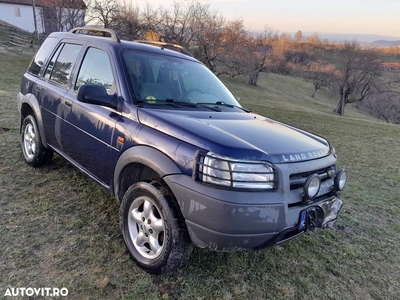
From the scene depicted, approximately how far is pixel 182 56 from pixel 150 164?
1896 mm

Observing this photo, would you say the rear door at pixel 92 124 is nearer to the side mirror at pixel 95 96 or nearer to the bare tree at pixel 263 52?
the side mirror at pixel 95 96

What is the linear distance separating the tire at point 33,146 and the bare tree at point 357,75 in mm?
38377

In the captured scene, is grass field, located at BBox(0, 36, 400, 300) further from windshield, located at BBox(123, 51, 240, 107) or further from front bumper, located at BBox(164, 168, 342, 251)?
windshield, located at BBox(123, 51, 240, 107)

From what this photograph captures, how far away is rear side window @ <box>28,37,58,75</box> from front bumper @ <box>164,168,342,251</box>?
3.04 meters

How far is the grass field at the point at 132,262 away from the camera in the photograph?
2.51 metres

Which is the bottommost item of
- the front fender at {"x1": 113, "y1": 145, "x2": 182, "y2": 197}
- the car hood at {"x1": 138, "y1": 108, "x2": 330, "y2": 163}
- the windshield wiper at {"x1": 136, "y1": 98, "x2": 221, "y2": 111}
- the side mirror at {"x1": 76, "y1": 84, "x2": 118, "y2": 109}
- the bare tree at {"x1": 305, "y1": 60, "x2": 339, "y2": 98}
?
the bare tree at {"x1": 305, "y1": 60, "x2": 339, "y2": 98}

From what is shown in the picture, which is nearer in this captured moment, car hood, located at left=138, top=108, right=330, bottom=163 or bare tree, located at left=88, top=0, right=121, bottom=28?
car hood, located at left=138, top=108, right=330, bottom=163

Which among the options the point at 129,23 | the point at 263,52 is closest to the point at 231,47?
the point at 129,23

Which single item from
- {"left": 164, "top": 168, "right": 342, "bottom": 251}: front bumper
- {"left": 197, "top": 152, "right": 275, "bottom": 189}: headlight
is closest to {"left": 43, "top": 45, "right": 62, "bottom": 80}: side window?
{"left": 164, "top": 168, "right": 342, "bottom": 251}: front bumper

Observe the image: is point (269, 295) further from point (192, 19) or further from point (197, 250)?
point (192, 19)

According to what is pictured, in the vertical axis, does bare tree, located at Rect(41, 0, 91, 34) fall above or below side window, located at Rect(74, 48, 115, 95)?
above

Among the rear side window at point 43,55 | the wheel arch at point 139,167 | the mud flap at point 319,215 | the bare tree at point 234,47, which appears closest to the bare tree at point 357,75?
the bare tree at point 234,47

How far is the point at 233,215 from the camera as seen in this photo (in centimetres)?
214

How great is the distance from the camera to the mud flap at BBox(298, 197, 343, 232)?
7.94 feet
